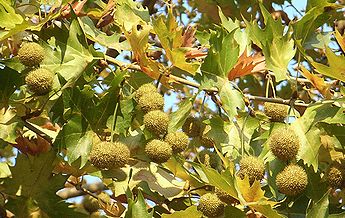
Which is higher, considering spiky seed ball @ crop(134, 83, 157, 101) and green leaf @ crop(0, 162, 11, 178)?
spiky seed ball @ crop(134, 83, 157, 101)

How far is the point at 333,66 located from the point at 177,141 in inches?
25.2

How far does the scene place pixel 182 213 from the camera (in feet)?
9.05

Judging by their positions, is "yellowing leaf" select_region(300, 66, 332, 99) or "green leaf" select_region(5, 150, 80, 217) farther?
"green leaf" select_region(5, 150, 80, 217)

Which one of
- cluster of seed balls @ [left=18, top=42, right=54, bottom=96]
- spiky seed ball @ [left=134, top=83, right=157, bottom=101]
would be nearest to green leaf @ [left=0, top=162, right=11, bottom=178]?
cluster of seed balls @ [left=18, top=42, right=54, bottom=96]

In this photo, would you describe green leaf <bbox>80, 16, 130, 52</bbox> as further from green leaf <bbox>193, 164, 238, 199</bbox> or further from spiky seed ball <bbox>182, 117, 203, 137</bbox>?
green leaf <bbox>193, 164, 238, 199</bbox>

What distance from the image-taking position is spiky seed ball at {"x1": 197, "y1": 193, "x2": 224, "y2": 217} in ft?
9.15

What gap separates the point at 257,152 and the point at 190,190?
1.03ft

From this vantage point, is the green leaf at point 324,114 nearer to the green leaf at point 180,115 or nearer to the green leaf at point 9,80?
the green leaf at point 180,115

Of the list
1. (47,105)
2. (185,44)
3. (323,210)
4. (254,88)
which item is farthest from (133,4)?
(254,88)

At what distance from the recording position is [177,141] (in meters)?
2.95

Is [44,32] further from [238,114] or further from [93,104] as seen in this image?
[238,114]

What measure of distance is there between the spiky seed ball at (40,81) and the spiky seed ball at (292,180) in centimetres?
92

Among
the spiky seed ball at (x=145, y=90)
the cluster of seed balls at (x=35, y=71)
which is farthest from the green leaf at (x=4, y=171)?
the spiky seed ball at (x=145, y=90)

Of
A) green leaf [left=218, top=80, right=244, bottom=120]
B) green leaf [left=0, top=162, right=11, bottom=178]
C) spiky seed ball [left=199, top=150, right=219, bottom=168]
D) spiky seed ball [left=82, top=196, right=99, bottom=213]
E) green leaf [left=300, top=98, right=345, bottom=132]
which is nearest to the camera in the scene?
green leaf [left=300, top=98, right=345, bottom=132]
